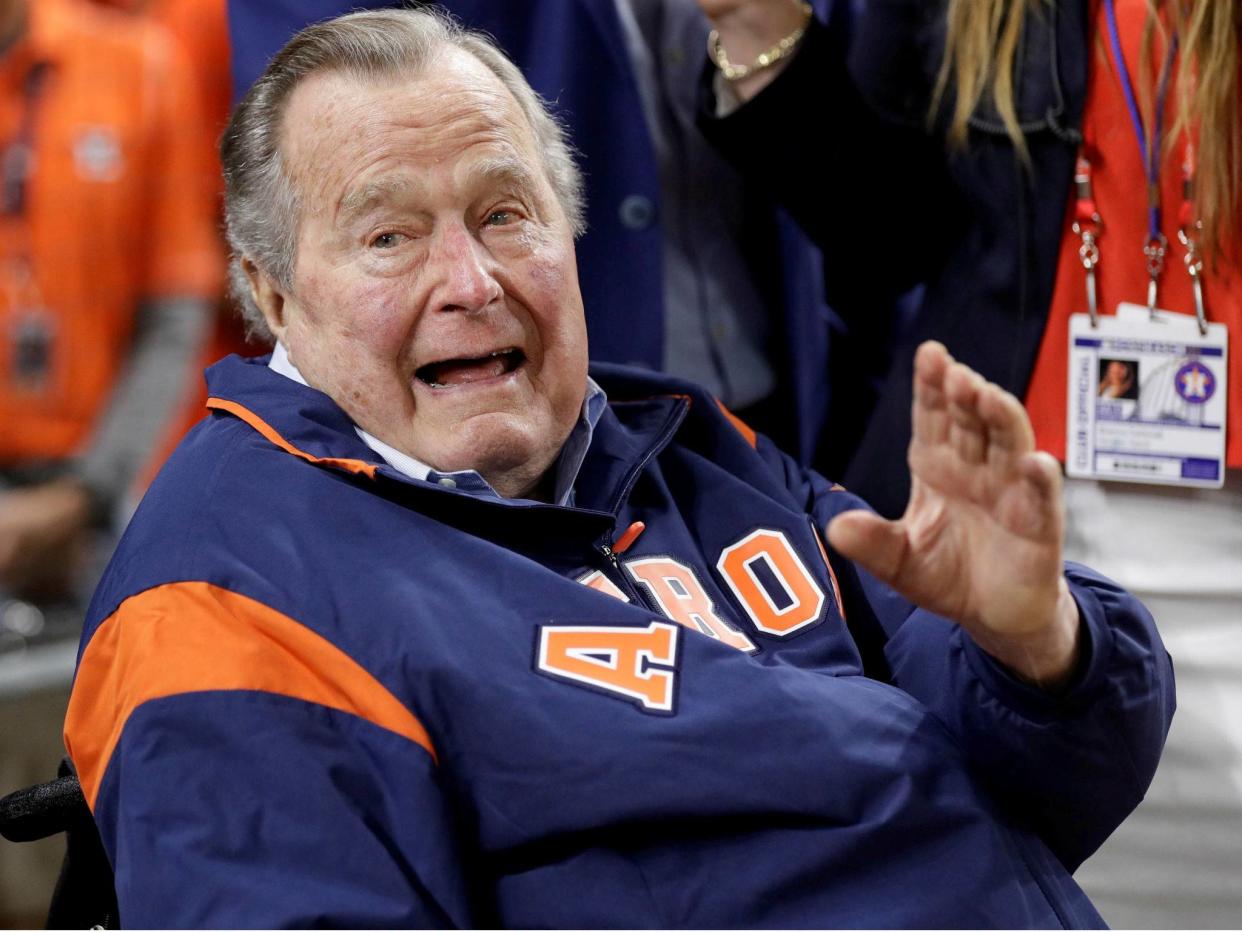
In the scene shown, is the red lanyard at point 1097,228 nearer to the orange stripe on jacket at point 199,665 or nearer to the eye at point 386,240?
the eye at point 386,240

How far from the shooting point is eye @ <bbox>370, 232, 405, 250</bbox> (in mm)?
1672

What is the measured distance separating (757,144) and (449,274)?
0.69 m

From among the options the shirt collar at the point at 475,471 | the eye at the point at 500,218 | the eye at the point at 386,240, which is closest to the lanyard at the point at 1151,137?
the shirt collar at the point at 475,471

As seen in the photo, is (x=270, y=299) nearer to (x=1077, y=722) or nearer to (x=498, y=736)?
(x=498, y=736)

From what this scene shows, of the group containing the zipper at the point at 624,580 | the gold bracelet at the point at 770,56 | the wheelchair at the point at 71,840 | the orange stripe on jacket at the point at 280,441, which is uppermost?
the gold bracelet at the point at 770,56

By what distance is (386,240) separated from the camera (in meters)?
1.68

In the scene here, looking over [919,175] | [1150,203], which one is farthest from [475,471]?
[1150,203]

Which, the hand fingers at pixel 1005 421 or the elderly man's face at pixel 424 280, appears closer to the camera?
the hand fingers at pixel 1005 421

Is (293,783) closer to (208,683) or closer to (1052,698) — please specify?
(208,683)

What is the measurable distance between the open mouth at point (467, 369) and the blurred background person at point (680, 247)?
56cm

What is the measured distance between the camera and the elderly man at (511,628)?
1314mm

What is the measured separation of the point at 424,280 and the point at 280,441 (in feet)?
0.78

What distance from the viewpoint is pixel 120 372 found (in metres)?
2.17

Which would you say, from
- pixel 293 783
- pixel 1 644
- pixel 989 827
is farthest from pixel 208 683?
pixel 1 644
